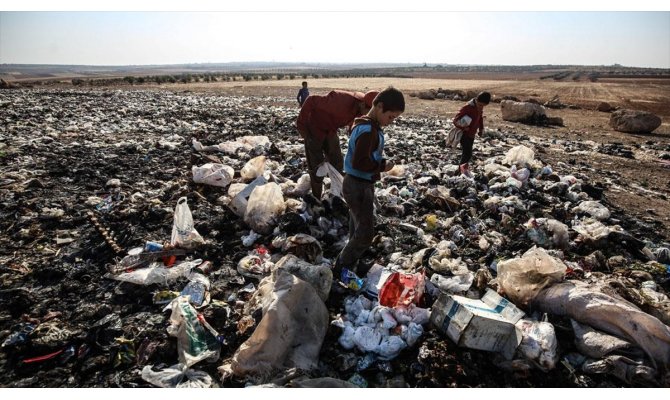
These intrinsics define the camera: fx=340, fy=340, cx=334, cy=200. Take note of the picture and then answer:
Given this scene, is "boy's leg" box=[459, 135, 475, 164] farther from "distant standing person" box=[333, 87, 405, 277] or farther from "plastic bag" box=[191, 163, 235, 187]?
"plastic bag" box=[191, 163, 235, 187]

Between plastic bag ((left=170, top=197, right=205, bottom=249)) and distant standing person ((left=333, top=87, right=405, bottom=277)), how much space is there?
4.99ft

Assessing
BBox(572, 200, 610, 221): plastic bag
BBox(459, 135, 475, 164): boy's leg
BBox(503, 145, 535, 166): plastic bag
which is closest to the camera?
BBox(572, 200, 610, 221): plastic bag

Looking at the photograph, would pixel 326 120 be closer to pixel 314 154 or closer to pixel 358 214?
pixel 314 154

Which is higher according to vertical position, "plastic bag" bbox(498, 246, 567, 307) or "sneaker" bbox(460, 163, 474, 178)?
"sneaker" bbox(460, 163, 474, 178)

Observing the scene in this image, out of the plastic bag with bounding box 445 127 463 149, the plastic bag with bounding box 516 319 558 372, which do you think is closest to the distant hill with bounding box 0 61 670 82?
the plastic bag with bounding box 445 127 463 149

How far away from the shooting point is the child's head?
2.30 metres

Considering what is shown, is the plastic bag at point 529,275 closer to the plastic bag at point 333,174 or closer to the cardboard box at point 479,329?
the cardboard box at point 479,329

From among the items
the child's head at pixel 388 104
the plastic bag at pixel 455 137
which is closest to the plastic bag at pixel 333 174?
A: the child's head at pixel 388 104

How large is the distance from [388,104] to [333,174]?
135cm

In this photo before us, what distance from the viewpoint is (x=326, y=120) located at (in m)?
3.68

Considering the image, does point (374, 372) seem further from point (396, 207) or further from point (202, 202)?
point (202, 202)

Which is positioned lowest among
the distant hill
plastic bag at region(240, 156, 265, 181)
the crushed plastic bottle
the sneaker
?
the crushed plastic bottle

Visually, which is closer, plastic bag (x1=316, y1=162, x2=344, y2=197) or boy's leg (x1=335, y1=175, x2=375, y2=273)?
boy's leg (x1=335, y1=175, x2=375, y2=273)

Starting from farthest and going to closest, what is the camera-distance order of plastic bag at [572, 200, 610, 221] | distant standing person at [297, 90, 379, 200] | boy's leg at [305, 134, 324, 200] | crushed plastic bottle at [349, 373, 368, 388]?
plastic bag at [572, 200, 610, 221] → boy's leg at [305, 134, 324, 200] → distant standing person at [297, 90, 379, 200] → crushed plastic bottle at [349, 373, 368, 388]
